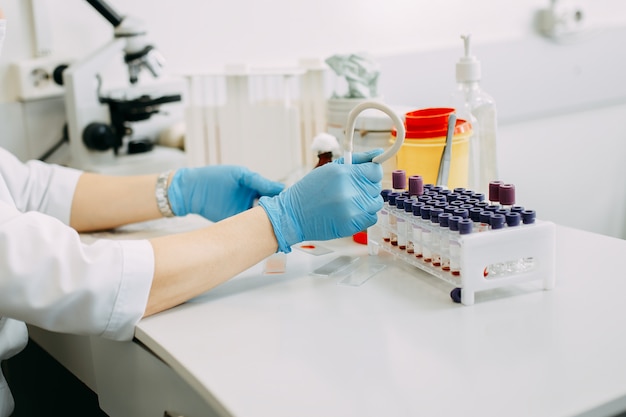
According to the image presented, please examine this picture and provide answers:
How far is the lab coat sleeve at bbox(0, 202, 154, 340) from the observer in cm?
94

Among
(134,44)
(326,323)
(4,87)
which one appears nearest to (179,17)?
(134,44)

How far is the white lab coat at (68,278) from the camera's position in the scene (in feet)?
3.08

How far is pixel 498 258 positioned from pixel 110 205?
31.8 inches

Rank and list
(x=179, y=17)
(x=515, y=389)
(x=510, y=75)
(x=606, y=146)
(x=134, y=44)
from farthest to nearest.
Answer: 1. (x=606, y=146)
2. (x=510, y=75)
3. (x=179, y=17)
4. (x=134, y=44)
5. (x=515, y=389)

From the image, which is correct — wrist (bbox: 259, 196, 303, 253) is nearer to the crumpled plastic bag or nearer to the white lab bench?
the white lab bench

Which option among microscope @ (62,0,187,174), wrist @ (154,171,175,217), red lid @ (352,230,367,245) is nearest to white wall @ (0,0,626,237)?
microscope @ (62,0,187,174)

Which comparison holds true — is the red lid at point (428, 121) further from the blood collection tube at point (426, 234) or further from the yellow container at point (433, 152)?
the blood collection tube at point (426, 234)

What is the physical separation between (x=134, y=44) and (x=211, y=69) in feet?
1.24

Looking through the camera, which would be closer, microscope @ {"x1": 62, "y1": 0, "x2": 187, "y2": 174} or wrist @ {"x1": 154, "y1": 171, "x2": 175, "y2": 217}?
wrist @ {"x1": 154, "y1": 171, "x2": 175, "y2": 217}

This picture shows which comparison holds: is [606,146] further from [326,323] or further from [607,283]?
[326,323]

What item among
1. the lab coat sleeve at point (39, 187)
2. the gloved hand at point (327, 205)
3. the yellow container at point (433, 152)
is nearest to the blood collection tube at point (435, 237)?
the gloved hand at point (327, 205)

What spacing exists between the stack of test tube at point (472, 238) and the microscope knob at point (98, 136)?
0.89 metres

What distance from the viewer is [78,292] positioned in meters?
0.94

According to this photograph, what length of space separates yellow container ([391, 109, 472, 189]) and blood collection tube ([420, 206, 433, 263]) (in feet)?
0.66
